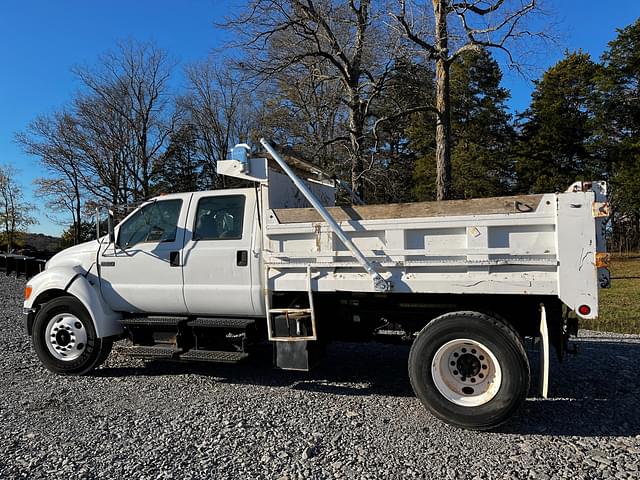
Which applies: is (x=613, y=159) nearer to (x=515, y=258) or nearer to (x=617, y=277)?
(x=617, y=277)

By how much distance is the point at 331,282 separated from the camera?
16.3ft

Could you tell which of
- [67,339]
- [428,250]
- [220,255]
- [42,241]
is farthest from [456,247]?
[42,241]

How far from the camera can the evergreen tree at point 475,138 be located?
29859 millimetres

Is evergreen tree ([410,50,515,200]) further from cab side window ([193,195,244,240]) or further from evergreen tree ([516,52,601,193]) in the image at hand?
cab side window ([193,195,244,240])

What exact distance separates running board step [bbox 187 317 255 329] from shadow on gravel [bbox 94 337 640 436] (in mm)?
825

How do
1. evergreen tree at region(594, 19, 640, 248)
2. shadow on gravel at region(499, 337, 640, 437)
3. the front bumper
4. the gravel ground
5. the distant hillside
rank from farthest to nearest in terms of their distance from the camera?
1. the distant hillside
2. evergreen tree at region(594, 19, 640, 248)
3. the front bumper
4. shadow on gravel at region(499, 337, 640, 437)
5. the gravel ground

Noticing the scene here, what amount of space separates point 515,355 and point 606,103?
101 ft

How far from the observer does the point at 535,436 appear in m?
4.27

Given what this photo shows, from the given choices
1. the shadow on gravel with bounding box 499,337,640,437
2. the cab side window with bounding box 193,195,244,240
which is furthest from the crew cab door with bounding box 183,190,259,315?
the shadow on gravel with bounding box 499,337,640,437

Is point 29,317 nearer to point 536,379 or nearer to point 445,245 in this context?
point 445,245

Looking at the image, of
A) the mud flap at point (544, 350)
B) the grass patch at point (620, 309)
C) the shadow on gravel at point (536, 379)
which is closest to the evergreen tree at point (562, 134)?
the grass patch at point (620, 309)

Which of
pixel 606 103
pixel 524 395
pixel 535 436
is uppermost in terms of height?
pixel 606 103

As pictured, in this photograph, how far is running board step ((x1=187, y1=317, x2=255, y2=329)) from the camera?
215 inches

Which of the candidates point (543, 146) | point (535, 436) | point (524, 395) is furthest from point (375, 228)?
point (543, 146)
